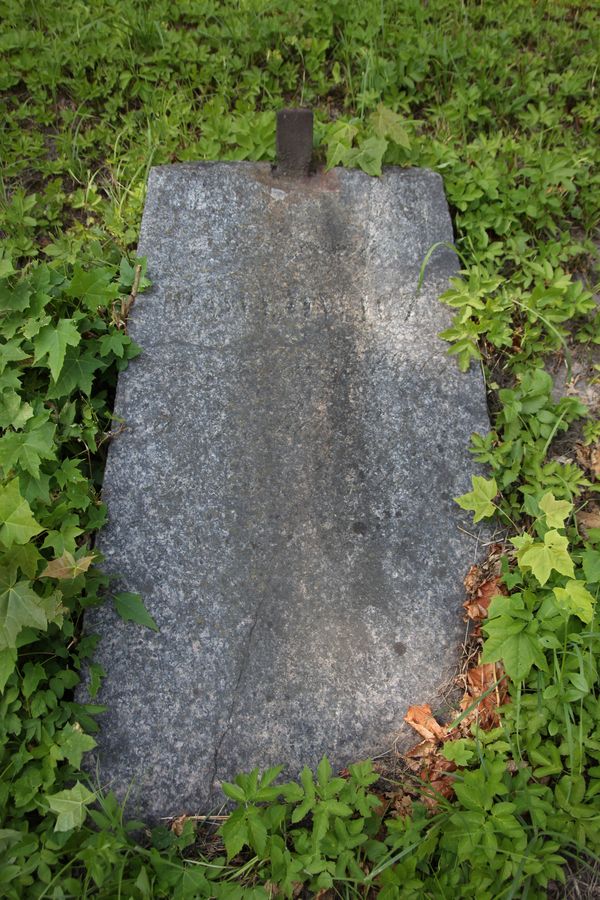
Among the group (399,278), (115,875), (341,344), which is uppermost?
(399,278)

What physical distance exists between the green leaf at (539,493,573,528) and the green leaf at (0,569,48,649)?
60.6 inches

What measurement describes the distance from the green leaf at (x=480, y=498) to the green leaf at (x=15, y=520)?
1315 mm

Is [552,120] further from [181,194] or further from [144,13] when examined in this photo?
[144,13]

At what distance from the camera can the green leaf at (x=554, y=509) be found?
2068 mm

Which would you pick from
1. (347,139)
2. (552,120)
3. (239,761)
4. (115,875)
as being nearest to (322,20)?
(347,139)

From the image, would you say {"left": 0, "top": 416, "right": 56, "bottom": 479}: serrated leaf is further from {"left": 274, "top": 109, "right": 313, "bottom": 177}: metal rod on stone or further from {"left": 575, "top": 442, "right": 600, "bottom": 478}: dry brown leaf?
{"left": 575, "top": 442, "right": 600, "bottom": 478}: dry brown leaf

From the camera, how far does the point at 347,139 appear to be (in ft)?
8.84

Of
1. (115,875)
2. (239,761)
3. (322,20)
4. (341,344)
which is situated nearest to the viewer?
(115,875)

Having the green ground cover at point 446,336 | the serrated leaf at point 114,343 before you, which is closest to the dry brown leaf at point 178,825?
the green ground cover at point 446,336

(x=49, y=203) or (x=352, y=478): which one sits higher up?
(x=49, y=203)

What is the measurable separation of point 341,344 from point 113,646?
1.30 m

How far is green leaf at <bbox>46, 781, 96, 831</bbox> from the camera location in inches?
65.1

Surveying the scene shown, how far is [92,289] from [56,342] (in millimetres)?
278

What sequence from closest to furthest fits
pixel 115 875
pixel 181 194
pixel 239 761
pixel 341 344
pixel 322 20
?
pixel 115 875, pixel 239 761, pixel 341 344, pixel 181 194, pixel 322 20
